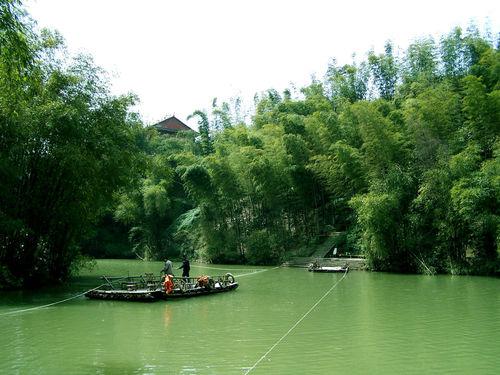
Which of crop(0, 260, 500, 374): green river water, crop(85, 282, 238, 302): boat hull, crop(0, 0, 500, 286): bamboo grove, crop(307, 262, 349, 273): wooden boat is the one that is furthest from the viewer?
crop(307, 262, 349, 273): wooden boat

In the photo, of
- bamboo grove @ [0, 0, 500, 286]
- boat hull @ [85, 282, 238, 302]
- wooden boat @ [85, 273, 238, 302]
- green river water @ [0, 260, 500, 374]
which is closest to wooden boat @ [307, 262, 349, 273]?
bamboo grove @ [0, 0, 500, 286]

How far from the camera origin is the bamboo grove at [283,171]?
16688mm

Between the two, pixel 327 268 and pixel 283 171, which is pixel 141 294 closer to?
pixel 327 268

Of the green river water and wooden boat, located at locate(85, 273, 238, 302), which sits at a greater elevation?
wooden boat, located at locate(85, 273, 238, 302)

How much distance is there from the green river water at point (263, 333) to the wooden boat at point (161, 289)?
0.99 feet

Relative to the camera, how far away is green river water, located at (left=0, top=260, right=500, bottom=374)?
7.80m

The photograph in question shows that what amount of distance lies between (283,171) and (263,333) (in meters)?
18.3

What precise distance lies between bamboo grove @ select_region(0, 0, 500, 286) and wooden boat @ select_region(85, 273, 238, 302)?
12.7 ft

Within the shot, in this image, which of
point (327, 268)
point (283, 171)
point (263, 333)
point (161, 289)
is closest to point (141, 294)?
point (161, 289)

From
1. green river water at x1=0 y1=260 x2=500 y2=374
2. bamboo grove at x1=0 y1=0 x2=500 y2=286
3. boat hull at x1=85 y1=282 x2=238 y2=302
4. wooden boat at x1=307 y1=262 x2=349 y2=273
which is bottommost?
green river water at x1=0 y1=260 x2=500 y2=374

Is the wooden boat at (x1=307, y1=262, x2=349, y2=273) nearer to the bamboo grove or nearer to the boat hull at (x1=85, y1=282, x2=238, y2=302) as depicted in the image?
the bamboo grove

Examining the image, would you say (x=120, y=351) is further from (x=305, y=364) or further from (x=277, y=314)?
(x=277, y=314)

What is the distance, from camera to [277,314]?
1240 cm

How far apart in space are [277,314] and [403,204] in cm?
1246
